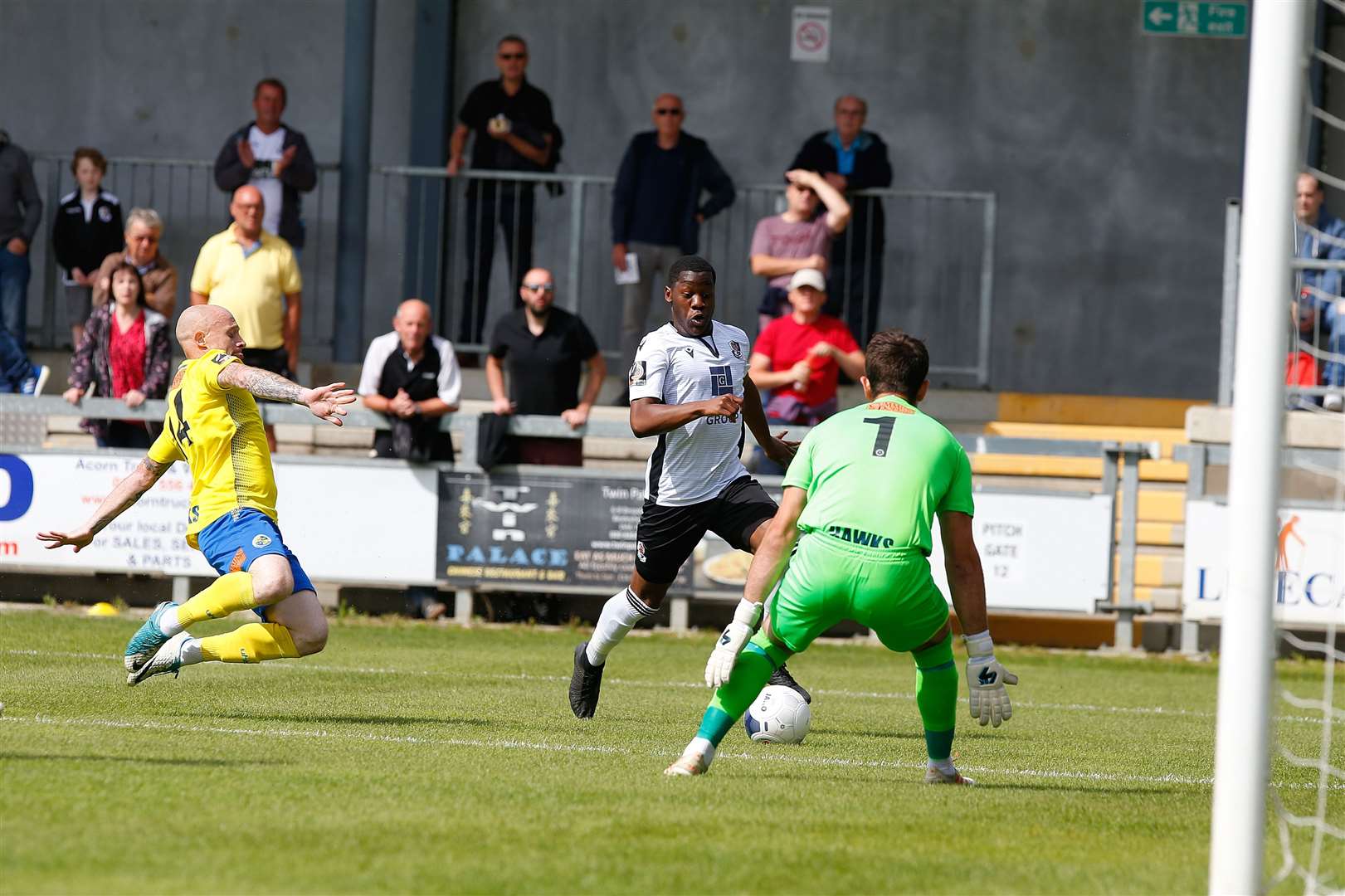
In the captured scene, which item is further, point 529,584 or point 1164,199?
point 1164,199

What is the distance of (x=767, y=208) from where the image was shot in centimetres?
1864

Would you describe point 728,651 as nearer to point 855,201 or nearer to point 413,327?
point 413,327

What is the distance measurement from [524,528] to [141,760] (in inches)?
308

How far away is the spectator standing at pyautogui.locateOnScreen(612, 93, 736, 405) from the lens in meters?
16.1

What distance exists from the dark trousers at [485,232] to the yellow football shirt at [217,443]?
8717 millimetres

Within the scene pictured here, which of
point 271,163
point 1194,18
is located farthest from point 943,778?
point 1194,18

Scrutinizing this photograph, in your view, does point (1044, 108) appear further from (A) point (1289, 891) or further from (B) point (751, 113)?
(A) point (1289, 891)

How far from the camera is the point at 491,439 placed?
14336 millimetres

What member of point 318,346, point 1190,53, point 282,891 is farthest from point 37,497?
point 1190,53

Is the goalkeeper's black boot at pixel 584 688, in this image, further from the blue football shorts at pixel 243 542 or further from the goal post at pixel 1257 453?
the goal post at pixel 1257 453

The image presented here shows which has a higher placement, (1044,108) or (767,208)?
(1044,108)

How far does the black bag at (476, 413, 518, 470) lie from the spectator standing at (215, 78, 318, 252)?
324cm

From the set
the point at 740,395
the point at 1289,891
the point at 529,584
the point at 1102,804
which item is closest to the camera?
the point at 1289,891

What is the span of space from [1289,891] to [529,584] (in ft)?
31.4
